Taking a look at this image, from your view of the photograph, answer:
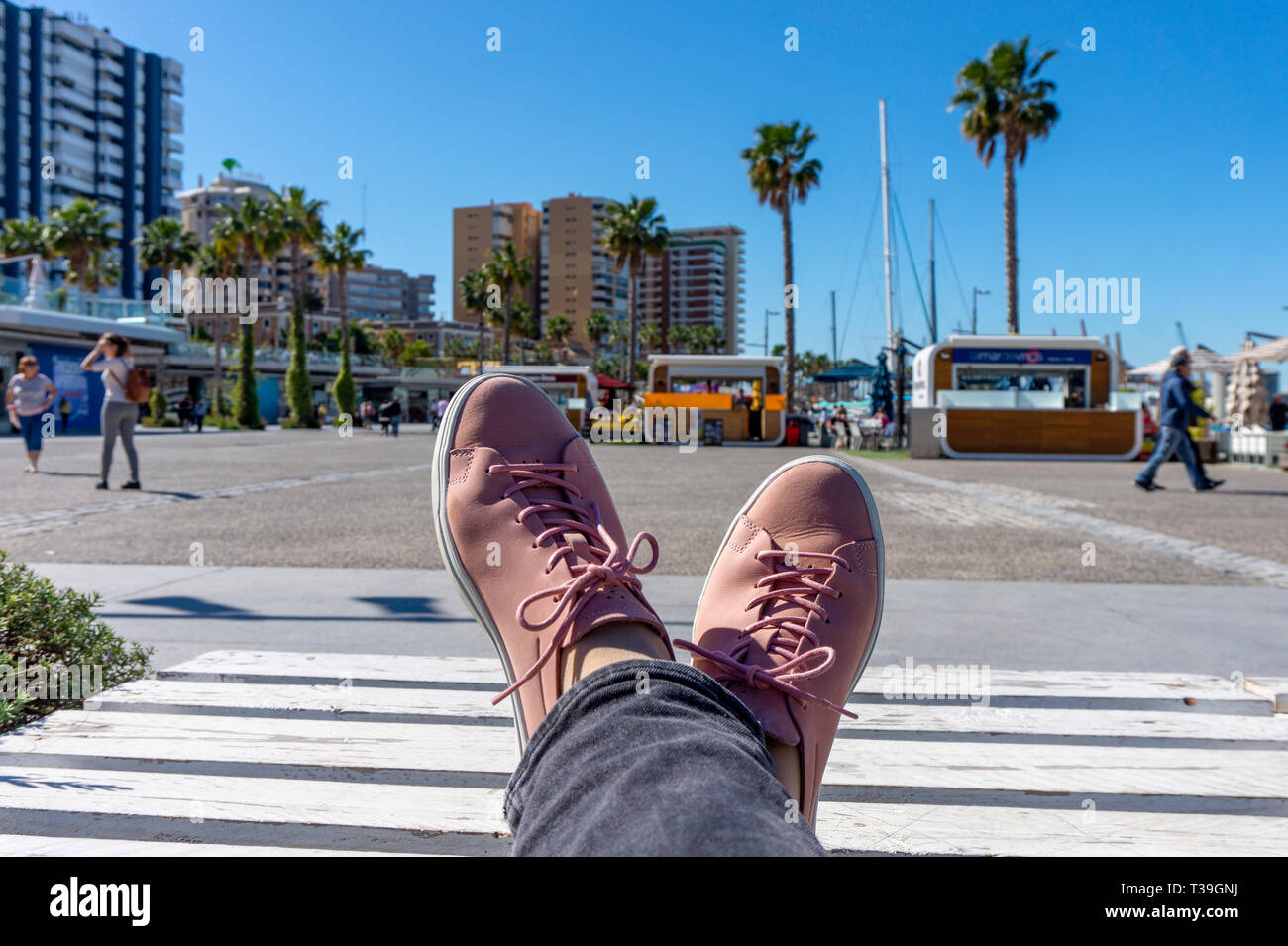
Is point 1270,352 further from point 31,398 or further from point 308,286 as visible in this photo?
point 308,286

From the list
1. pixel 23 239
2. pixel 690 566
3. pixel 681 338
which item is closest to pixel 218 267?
pixel 23 239

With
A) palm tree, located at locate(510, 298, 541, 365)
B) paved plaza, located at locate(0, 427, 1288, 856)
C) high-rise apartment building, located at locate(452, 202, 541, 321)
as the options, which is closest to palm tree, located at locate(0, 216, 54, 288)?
palm tree, located at locate(510, 298, 541, 365)

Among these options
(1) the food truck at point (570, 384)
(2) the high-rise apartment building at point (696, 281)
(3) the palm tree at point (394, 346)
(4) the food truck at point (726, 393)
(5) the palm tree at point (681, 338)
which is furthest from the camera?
(2) the high-rise apartment building at point (696, 281)

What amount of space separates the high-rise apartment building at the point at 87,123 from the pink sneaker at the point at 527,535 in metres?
86.7

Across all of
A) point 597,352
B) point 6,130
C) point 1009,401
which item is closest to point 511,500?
point 1009,401

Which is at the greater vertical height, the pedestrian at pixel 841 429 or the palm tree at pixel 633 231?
the palm tree at pixel 633 231

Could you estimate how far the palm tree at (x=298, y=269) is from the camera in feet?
138

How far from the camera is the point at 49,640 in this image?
85.0 inches

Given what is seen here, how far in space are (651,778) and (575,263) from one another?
118812 millimetres

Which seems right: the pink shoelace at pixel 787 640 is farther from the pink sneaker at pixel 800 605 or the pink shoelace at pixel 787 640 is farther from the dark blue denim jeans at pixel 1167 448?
the dark blue denim jeans at pixel 1167 448

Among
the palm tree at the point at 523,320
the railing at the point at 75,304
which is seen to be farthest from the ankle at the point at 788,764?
the palm tree at the point at 523,320

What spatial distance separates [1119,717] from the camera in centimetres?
189
